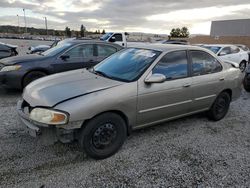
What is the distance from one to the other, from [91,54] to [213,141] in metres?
4.40

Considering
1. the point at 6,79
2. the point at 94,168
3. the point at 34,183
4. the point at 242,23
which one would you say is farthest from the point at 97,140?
the point at 242,23

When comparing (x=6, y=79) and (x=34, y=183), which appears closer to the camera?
(x=34, y=183)

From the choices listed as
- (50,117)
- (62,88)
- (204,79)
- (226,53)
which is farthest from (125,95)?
(226,53)

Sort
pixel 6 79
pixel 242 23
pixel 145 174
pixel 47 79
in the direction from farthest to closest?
pixel 242 23, pixel 6 79, pixel 47 79, pixel 145 174

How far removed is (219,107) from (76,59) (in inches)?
158

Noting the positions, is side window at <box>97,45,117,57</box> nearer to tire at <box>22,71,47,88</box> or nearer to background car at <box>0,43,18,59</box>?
tire at <box>22,71,47,88</box>

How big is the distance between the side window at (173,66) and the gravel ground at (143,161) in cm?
108

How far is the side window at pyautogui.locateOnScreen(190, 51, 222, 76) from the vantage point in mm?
4227

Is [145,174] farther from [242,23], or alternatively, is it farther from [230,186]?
[242,23]

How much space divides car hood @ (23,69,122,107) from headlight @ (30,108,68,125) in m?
0.10

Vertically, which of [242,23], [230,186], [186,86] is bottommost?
[230,186]

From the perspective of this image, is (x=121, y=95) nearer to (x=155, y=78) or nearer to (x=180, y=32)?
(x=155, y=78)

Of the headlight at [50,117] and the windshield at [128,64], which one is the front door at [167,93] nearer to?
the windshield at [128,64]

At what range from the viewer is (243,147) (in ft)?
12.5
